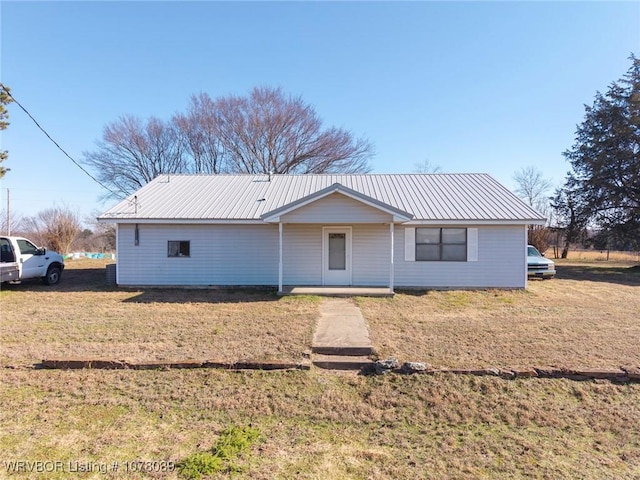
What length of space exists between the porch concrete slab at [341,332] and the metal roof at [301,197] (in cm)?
354

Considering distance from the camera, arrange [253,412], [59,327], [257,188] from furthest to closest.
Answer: [257,188]
[59,327]
[253,412]

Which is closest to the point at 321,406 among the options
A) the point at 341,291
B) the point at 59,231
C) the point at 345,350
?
the point at 345,350

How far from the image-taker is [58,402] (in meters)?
4.15

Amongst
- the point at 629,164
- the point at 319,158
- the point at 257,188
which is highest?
the point at 319,158

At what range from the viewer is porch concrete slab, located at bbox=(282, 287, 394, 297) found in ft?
34.4

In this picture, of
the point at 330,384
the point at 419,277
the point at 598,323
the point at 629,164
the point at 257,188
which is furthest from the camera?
the point at 629,164

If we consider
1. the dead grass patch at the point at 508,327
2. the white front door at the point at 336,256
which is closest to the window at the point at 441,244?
the dead grass patch at the point at 508,327

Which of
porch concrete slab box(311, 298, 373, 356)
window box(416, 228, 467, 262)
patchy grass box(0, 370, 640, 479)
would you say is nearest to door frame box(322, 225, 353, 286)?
window box(416, 228, 467, 262)

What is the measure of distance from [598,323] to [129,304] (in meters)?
11.6

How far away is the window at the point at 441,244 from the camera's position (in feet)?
38.4

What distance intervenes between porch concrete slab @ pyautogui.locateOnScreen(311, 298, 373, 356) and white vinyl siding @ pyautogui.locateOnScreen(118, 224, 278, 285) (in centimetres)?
365

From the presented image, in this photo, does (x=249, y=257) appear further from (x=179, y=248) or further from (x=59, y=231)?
(x=59, y=231)

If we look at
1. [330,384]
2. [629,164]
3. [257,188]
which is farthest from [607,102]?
[330,384]

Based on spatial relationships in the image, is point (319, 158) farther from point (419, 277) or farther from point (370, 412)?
point (370, 412)
